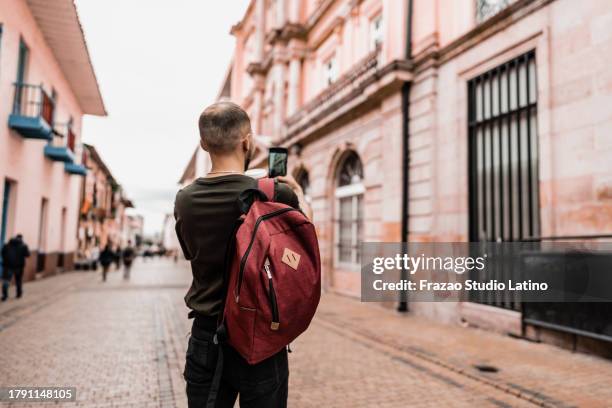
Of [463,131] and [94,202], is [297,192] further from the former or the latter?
[94,202]

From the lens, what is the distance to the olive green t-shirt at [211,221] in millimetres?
1755

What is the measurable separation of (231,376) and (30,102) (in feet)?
50.6

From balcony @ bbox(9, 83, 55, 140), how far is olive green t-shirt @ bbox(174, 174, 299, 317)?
45.7 ft

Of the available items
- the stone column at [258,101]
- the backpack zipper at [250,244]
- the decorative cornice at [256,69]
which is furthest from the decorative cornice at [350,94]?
the backpack zipper at [250,244]

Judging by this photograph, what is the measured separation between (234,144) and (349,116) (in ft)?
38.8

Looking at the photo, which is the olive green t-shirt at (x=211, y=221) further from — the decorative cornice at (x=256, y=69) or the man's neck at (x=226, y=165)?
the decorative cornice at (x=256, y=69)

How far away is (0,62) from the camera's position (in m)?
12.1

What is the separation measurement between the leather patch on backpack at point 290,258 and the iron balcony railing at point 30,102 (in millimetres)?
14435

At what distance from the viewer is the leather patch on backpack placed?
5.09 ft

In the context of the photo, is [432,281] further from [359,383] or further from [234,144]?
[234,144]

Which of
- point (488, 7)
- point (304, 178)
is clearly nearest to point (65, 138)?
point (304, 178)

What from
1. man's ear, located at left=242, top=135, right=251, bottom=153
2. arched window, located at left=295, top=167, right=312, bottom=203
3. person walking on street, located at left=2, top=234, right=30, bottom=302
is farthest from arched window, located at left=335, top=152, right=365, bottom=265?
man's ear, located at left=242, top=135, right=251, bottom=153

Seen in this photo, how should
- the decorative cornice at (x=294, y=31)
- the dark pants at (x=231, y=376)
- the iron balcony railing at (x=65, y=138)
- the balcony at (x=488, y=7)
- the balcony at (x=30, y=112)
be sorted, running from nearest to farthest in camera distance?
the dark pants at (x=231, y=376)
the balcony at (x=488, y=7)
the balcony at (x=30, y=112)
the decorative cornice at (x=294, y=31)
the iron balcony railing at (x=65, y=138)

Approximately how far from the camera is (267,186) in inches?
67.2
